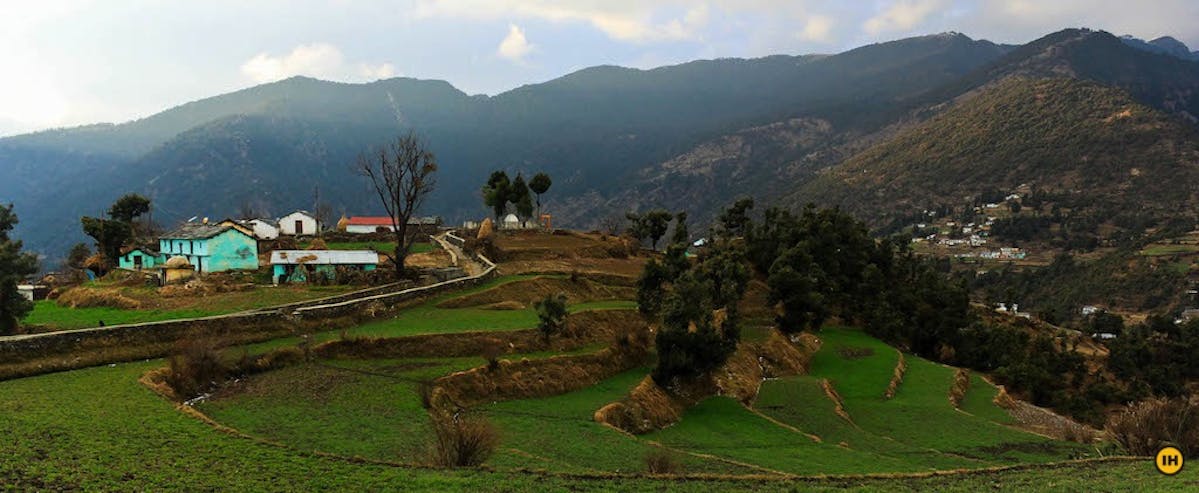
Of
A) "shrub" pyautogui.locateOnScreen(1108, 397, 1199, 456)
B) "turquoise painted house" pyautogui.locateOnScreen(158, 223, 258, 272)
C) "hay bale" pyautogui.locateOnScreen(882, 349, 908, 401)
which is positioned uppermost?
"turquoise painted house" pyautogui.locateOnScreen(158, 223, 258, 272)

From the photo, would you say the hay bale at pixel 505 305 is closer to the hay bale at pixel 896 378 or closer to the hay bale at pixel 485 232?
the hay bale at pixel 485 232

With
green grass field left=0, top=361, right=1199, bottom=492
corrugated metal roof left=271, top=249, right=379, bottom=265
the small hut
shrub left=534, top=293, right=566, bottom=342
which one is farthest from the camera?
corrugated metal roof left=271, top=249, right=379, bottom=265

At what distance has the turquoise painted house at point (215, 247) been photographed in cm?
4781

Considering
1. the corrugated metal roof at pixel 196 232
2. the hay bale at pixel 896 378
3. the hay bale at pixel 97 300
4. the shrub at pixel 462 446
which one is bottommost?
the hay bale at pixel 896 378

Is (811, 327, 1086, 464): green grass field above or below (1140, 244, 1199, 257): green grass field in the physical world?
below

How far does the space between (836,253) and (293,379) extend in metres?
52.7

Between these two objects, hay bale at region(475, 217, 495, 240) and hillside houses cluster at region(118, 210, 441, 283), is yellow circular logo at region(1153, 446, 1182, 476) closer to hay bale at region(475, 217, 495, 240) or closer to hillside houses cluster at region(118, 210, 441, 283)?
hillside houses cluster at region(118, 210, 441, 283)

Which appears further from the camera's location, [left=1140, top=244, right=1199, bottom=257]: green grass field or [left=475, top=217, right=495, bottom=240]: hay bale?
[left=1140, top=244, right=1199, bottom=257]: green grass field

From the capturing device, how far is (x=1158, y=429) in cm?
2011

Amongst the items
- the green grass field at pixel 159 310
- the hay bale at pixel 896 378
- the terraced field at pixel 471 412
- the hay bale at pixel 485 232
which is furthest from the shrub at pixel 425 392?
the hay bale at pixel 485 232

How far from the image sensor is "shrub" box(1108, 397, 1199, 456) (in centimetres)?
1962

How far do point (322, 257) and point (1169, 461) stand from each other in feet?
153

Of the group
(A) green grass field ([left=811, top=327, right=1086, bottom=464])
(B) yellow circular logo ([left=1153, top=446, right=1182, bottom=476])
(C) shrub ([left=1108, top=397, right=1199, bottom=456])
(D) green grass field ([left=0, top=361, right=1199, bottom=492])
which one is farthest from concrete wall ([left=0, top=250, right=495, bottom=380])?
(C) shrub ([left=1108, top=397, right=1199, bottom=456])

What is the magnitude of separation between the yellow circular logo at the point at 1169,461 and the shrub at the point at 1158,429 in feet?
4.89
